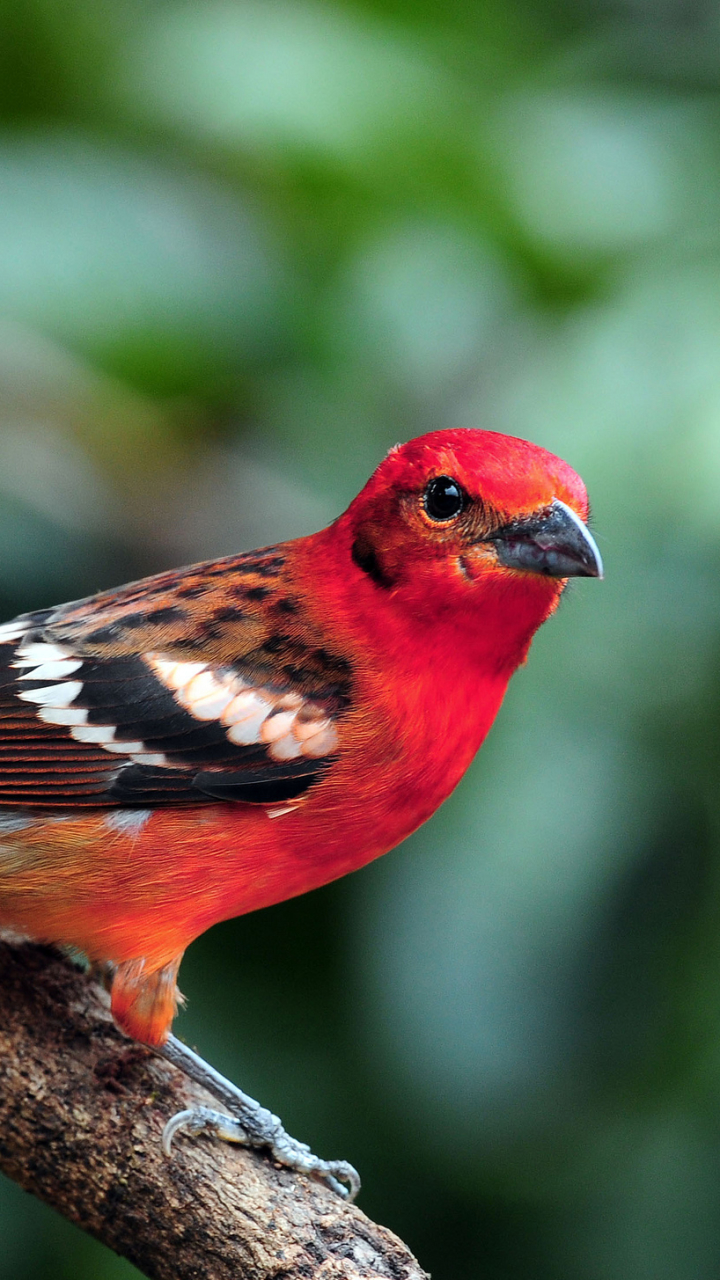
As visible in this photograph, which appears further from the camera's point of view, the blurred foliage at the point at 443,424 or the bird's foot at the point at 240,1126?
the blurred foliage at the point at 443,424

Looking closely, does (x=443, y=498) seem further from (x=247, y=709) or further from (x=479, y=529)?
(x=247, y=709)

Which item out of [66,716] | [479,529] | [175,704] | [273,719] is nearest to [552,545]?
[479,529]

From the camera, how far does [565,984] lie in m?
3.32

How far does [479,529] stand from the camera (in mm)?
2676

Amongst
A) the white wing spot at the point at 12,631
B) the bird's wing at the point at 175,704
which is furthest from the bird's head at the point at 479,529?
the white wing spot at the point at 12,631

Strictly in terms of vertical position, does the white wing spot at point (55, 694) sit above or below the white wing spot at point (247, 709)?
below

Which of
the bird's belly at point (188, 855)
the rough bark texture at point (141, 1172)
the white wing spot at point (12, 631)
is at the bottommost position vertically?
the rough bark texture at point (141, 1172)

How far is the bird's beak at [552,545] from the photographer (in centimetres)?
253

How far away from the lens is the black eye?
106 inches

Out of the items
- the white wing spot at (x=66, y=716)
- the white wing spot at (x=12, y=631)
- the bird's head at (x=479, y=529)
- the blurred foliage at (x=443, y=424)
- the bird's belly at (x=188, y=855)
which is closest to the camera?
the bird's head at (x=479, y=529)

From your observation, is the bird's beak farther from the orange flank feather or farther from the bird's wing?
the bird's wing

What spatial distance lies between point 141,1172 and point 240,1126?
0.25 meters

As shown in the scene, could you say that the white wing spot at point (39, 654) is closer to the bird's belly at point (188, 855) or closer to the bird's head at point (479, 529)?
the bird's belly at point (188, 855)

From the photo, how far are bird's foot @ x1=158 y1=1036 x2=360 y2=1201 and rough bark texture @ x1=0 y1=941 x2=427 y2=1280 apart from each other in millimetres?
29
